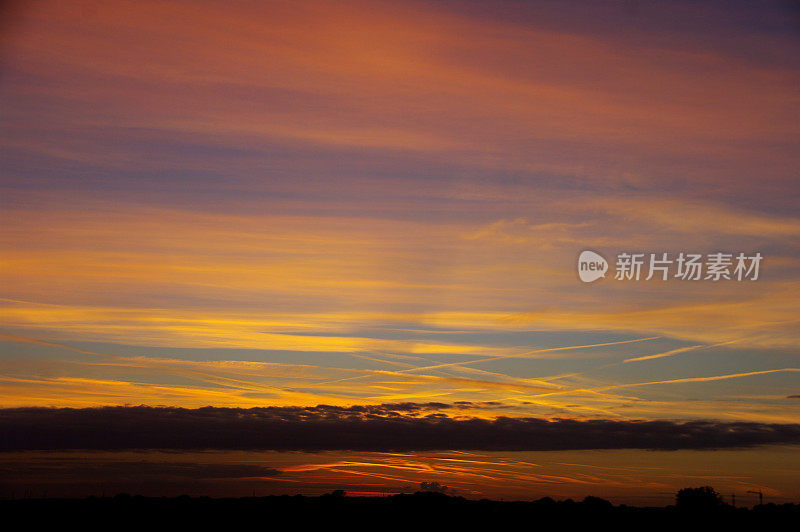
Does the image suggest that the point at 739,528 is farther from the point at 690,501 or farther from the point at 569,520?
the point at 690,501

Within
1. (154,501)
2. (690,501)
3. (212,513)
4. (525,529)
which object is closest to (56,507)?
(154,501)

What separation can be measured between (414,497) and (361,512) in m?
13.1

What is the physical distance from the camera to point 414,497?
10362cm

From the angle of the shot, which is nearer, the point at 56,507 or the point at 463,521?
the point at 463,521

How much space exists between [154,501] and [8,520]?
20.1 meters

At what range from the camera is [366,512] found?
9188 cm

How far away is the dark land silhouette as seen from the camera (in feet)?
281

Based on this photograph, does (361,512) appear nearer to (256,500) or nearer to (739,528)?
(256,500)

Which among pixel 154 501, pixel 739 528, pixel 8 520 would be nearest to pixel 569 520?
pixel 739 528

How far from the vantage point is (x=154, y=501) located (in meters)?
99.5

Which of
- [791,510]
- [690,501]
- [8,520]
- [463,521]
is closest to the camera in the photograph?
[8,520]

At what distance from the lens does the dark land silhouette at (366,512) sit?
85.7 m

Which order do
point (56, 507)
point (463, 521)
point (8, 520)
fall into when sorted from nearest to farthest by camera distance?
point (8, 520) < point (463, 521) < point (56, 507)

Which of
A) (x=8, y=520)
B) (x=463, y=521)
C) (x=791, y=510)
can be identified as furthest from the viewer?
(x=791, y=510)
